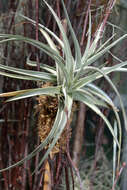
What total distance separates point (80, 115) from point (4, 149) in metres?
0.31

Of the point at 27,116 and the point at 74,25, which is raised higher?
the point at 74,25

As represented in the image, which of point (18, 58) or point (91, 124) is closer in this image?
Answer: point (18, 58)

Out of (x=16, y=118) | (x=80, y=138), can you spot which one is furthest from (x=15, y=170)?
(x=80, y=138)

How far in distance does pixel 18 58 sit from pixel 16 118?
0.19 metres

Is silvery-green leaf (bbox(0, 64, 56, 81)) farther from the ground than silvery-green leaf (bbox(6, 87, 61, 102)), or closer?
farther from the ground

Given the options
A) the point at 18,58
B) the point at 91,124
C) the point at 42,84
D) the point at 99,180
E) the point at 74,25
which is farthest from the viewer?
the point at 91,124

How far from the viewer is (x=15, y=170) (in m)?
0.71

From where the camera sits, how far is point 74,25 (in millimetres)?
708

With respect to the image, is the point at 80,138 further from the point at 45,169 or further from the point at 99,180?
the point at 45,169

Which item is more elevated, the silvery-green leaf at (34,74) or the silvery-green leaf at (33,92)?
the silvery-green leaf at (34,74)

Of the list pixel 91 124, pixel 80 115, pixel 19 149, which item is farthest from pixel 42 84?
pixel 91 124

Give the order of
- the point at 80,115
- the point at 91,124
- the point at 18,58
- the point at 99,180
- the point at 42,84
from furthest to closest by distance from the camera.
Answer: the point at 91,124 < the point at 99,180 < the point at 80,115 < the point at 18,58 < the point at 42,84

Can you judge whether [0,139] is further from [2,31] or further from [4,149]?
[2,31]

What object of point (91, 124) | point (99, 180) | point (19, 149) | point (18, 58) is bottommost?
point (99, 180)
